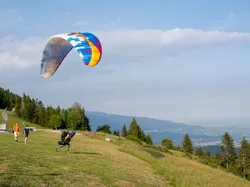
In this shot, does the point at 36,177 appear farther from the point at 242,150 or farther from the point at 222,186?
the point at 242,150

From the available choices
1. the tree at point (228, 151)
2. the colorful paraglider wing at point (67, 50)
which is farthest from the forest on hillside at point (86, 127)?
the colorful paraglider wing at point (67, 50)

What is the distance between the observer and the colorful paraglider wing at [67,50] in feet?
58.2

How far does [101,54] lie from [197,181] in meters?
Answer: 14.4

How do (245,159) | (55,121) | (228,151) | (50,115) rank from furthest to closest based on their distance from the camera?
(50,115)
(55,121)
(228,151)
(245,159)

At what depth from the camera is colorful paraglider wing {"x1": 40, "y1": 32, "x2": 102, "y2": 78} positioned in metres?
17.7

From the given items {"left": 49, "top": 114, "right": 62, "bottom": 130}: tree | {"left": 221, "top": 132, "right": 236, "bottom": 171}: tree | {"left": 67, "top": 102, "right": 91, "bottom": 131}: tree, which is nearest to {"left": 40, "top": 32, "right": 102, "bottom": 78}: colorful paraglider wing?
{"left": 221, "top": 132, "right": 236, "bottom": 171}: tree

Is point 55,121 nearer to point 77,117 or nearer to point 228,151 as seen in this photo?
point 77,117

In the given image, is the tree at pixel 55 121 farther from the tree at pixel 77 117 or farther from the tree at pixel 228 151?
the tree at pixel 228 151

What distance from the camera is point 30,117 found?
125688mm

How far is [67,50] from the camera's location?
2228 centimetres

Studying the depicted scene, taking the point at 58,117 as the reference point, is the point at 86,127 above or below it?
below

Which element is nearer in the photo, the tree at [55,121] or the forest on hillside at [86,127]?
the forest on hillside at [86,127]

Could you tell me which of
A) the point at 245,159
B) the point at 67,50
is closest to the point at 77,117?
the point at 245,159

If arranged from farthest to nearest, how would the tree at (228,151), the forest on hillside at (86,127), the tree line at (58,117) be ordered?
the tree line at (58,117) < the tree at (228,151) < the forest on hillside at (86,127)
